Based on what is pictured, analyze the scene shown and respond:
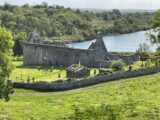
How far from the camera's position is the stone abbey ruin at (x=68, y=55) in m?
84.2

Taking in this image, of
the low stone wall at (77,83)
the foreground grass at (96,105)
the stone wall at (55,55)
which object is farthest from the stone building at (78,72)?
the foreground grass at (96,105)

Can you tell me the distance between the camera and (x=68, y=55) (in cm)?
8744

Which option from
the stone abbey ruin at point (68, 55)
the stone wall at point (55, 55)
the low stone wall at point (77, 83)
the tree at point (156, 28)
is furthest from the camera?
the stone wall at point (55, 55)

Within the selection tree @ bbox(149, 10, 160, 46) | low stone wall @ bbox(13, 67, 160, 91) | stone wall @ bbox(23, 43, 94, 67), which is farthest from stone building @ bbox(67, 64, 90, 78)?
tree @ bbox(149, 10, 160, 46)

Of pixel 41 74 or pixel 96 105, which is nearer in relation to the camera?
pixel 96 105

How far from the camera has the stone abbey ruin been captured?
8425 centimetres

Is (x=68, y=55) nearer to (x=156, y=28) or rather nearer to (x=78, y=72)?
(x=78, y=72)

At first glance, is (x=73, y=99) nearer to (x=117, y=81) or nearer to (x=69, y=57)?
(x=117, y=81)

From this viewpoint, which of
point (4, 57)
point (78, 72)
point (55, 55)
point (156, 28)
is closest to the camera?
point (4, 57)

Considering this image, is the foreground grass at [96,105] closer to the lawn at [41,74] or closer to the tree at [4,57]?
the tree at [4,57]

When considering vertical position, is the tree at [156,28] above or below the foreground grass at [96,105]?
above

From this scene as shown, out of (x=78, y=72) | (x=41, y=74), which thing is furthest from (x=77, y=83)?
(x=41, y=74)

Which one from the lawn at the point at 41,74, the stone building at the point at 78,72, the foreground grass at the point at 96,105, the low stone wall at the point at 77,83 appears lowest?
the lawn at the point at 41,74

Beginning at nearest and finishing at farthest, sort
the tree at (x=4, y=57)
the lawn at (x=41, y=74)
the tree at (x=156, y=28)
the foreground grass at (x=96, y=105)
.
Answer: the foreground grass at (x=96, y=105) < the tree at (x=4, y=57) < the lawn at (x=41, y=74) < the tree at (x=156, y=28)
